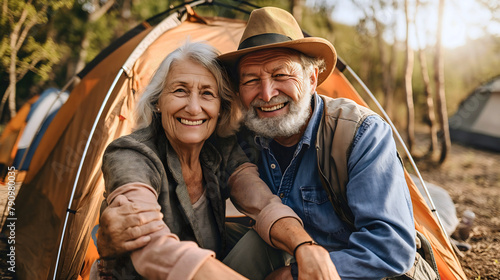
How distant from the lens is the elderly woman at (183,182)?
47.3 inches

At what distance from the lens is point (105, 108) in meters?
2.50

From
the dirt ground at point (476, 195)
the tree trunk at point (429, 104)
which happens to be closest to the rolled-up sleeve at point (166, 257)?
the dirt ground at point (476, 195)

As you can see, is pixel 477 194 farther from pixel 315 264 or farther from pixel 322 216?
pixel 315 264

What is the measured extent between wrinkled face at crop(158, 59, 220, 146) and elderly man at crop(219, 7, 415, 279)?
21cm

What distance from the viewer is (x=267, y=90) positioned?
179cm

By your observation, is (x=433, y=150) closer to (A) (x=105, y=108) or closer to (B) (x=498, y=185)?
(B) (x=498, y=185)

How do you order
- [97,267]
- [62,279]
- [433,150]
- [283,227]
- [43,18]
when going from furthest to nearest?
[433,150], [43,18], [62,279], [97,267], [283,227]

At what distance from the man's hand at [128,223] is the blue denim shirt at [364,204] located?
744 mm

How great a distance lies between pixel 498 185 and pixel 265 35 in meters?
5.15

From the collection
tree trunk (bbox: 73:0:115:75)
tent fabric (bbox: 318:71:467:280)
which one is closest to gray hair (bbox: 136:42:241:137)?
tent fabric (bbox: 318:71:467:280)

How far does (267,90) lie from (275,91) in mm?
54

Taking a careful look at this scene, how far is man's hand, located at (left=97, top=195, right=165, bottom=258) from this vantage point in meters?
1.20

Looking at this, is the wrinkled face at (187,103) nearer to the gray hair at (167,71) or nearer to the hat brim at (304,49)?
the gray hair at (167,71)

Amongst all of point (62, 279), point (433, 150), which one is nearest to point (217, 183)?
point (62, 279)
